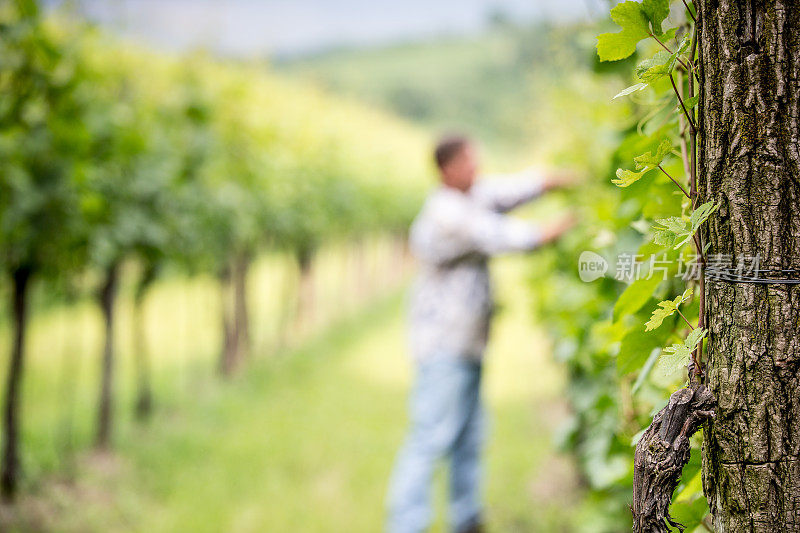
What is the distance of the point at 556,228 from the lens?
3.15m

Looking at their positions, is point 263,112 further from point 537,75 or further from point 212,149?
point 537,75

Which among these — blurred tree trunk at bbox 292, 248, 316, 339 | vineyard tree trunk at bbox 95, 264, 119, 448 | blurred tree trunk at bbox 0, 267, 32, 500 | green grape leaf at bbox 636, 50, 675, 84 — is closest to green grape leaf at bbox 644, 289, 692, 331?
green grape leaf at bbox 636, 50, 675, 84

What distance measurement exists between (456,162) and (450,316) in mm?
880

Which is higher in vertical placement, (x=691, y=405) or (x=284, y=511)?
(x=691, y=405)

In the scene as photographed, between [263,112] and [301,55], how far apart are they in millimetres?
74549

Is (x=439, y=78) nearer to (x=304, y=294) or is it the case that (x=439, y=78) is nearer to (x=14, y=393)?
(x=304, y=294)

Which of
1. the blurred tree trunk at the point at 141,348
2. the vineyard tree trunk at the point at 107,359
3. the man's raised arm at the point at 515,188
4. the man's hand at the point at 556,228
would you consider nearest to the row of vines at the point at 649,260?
the man's hand at the point at 556,228

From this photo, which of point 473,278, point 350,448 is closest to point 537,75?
point 473,278

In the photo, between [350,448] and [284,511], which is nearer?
[284,511]

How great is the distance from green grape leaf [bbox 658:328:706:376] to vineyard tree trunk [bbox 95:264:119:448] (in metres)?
5.92

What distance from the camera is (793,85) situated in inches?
30.2

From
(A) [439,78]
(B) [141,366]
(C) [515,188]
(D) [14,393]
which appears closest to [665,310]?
(C) [515,188]

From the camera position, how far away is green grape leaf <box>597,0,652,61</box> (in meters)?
0.84

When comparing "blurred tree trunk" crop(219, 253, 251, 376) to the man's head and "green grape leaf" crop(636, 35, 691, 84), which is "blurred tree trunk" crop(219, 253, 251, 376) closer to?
the man's head
